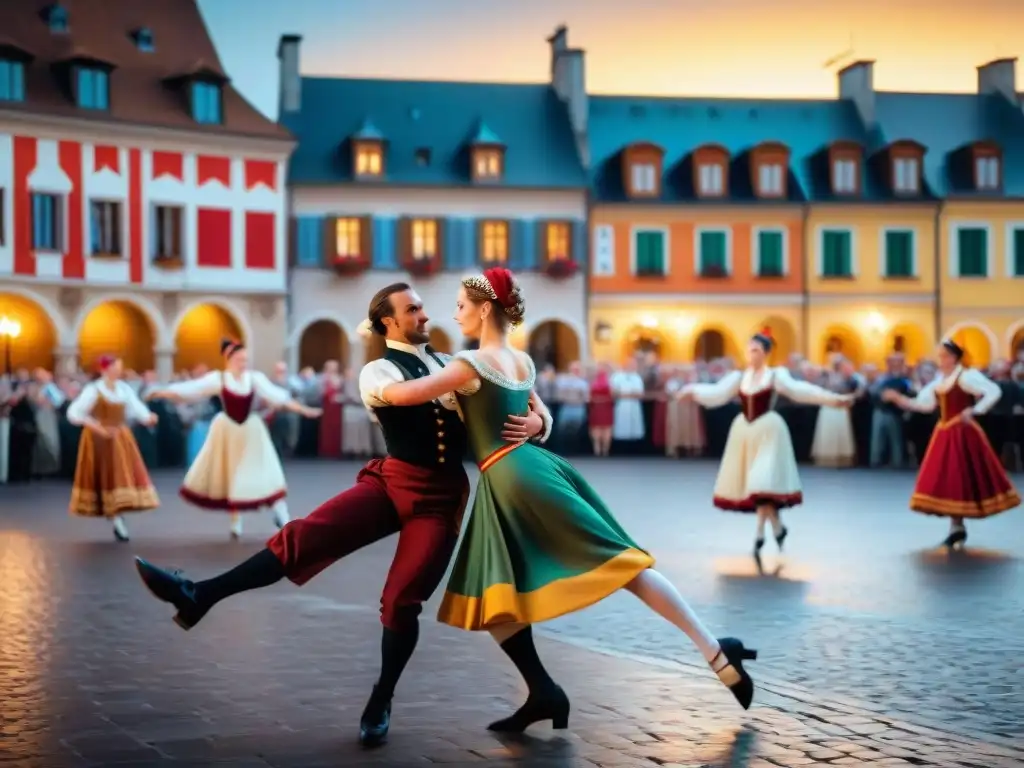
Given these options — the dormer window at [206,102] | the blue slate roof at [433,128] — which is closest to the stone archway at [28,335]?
the dormer window at [206,102]

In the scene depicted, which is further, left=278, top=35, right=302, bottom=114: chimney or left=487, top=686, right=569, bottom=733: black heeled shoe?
left=278, top=35, right=302, bottom=114: chimney

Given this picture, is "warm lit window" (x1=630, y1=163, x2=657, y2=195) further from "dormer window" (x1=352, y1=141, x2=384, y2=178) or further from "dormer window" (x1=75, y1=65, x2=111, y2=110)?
"dormer window" (x1=75, y1=65, x2=111, y2=110)

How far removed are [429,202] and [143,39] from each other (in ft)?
30.4

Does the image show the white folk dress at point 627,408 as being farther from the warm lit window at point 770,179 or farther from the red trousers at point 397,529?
the red trousers at point 397,529

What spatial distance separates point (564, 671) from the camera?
846cm

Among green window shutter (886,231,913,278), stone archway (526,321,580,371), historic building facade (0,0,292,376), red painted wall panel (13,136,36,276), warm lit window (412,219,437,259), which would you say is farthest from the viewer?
green window shutter (886,231,913,278)

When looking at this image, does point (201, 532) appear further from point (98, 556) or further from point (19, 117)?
point (19, 117)

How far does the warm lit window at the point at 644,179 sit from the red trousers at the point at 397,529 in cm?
4367

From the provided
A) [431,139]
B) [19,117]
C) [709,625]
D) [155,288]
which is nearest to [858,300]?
[431,139]

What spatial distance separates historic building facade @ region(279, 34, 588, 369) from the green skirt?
40.2 meters

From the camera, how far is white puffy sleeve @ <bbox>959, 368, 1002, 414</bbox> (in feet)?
48.9

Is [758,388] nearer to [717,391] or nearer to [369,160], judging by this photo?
[717,391]

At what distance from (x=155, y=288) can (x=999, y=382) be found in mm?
22514

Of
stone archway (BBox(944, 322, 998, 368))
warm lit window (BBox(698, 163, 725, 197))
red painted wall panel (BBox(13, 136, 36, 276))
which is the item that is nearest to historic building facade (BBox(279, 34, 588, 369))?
warm lit window (BBox(698, 163, 725, 197))
